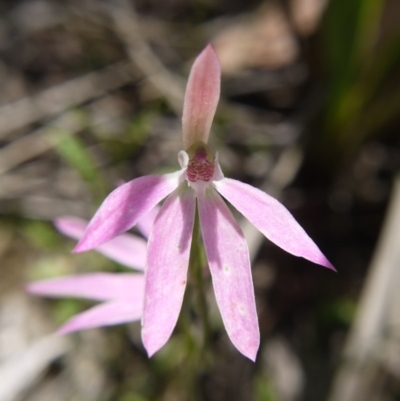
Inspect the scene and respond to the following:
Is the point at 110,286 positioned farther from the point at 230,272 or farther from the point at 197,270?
the point at 230,272

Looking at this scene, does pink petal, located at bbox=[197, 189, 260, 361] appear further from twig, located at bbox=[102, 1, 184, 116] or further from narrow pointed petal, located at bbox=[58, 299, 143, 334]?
twig, located at bbox=[102, 1, 184, 116]

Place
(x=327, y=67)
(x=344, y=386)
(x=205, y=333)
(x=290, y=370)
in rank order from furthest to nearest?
(x=327, y=67) → (x=290, y=370) → (x=344, y=386) → (x=205, y=333)

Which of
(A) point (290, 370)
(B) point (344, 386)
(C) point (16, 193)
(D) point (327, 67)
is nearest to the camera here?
(B) point (344, 386)

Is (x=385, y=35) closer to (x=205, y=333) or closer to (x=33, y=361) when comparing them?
(x=205, y=333)

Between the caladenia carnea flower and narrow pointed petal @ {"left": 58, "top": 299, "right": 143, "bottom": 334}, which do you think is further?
narrow pointed petal @ {"left": 58, "top": 299, "right": 143, "bottom": 334}

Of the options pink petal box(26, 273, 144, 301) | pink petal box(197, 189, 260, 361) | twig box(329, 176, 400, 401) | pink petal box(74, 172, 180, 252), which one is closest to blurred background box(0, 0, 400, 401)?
twig box(329, 176, 400, 401)

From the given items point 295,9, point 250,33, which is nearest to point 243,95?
point 250,33
